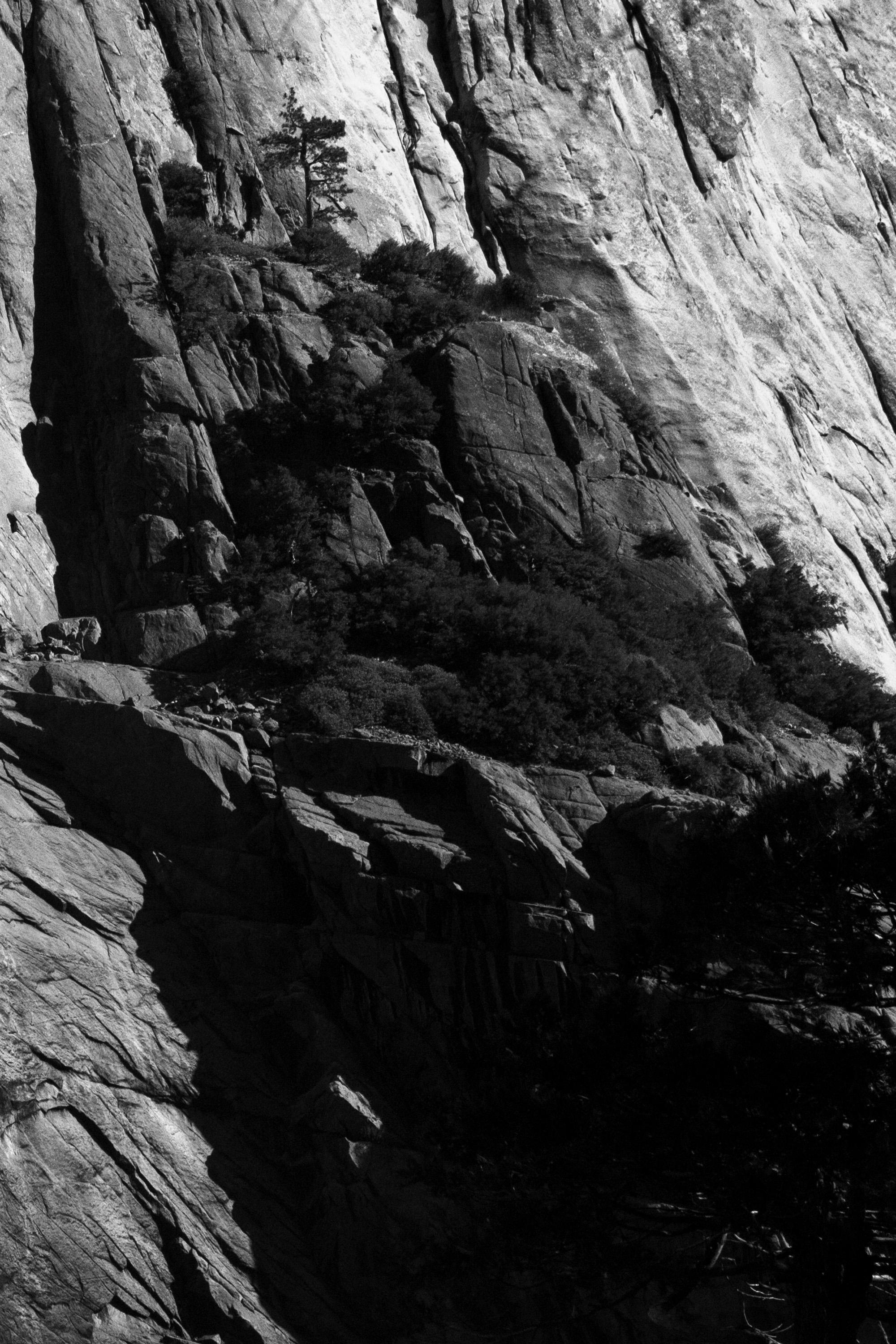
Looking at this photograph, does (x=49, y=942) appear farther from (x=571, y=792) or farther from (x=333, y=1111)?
(x=571, y=792)

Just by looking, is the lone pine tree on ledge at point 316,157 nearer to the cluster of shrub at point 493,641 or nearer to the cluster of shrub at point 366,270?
the cluster of shrub at point 366,270

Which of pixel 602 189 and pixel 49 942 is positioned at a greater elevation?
pixel 602 189

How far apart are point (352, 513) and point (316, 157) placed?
11351 millimetres

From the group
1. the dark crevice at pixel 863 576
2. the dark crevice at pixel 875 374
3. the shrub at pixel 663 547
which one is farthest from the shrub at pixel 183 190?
the dark crevice at pixel 875 374

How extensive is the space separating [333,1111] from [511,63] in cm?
2811

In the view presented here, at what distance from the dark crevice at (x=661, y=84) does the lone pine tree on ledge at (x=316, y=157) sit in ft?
31.9

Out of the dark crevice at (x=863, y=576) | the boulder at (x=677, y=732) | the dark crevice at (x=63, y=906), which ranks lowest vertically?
the dark crevice at (x=63, y=906)

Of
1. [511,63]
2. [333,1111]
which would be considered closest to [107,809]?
[333,1111]

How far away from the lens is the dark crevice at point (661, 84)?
34594mm

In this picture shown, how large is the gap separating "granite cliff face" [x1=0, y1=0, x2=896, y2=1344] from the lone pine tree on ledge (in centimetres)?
47

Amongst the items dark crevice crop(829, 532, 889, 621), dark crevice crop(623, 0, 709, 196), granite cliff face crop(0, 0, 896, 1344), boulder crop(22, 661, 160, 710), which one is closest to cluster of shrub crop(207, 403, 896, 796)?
granite cliff face crop(0, 0, 896, 1344)

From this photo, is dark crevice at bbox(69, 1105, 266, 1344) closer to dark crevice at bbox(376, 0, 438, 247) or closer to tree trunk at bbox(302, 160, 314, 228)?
tree trunk at bbox(302, 160, 314, 228)

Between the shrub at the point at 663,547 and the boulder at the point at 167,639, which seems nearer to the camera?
the boulder at the point at 167,639

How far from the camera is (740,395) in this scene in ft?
100
